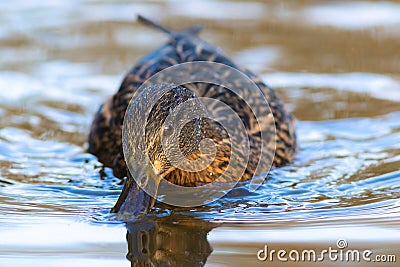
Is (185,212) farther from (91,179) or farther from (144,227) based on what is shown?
(91,179)

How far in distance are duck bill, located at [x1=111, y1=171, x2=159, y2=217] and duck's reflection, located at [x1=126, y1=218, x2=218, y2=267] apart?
8 centimetres

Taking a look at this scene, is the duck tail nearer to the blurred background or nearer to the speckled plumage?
the speckled plumage

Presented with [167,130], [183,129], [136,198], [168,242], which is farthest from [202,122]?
[168,242]

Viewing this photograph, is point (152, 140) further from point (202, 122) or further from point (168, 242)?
point (202, 122)

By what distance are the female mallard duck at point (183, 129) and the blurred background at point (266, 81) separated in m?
0.14

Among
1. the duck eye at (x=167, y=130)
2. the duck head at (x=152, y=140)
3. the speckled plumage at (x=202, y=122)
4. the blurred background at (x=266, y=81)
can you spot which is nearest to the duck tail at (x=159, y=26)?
the speckled plumage at (x=202, y=122)

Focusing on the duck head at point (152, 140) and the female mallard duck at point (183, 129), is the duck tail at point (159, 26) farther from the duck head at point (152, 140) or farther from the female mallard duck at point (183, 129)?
the duck head at point (152, 140)

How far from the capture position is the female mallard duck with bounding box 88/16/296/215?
4.92 m

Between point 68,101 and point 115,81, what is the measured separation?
697 millimetres

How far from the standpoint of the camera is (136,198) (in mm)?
4887

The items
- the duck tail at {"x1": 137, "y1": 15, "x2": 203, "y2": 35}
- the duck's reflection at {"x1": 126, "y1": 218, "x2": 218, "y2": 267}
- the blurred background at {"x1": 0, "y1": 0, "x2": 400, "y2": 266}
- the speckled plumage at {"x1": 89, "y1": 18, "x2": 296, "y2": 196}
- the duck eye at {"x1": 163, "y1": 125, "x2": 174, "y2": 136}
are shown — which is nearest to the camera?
the duck's reflection at {"x1": 126, "y1": 218, "x2": 218, "y2": 267}

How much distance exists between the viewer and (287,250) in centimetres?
462

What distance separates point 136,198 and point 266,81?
373 cm

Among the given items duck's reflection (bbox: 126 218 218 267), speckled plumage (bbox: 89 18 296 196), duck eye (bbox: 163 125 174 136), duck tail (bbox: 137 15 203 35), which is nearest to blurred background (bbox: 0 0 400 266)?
duck's reflection (bbox: 126 218 218 267)
